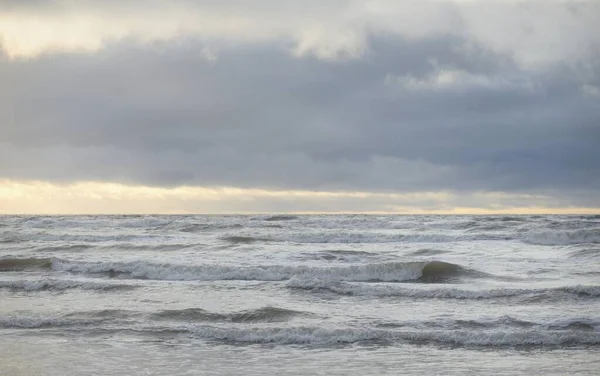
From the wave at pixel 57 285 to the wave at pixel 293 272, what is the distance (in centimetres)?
367

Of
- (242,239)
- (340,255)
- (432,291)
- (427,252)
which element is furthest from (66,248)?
(432,291)

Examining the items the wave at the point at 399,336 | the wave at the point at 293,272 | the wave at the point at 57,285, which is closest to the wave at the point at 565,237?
the wave at the point at 293,272

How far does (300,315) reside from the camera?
51.4 feet

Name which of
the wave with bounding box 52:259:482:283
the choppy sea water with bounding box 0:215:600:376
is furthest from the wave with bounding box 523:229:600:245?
the wave with bounding box 52:259:482:283

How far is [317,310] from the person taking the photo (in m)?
16.4

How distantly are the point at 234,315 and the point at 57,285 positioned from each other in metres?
7.81

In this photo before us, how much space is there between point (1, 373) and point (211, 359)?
3.34 m

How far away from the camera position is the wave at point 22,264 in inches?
1121

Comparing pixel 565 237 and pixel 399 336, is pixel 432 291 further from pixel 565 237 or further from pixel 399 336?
pixel 565 237

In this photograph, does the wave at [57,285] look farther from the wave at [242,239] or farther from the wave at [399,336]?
the wave at [242,239]

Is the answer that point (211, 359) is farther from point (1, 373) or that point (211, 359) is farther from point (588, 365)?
point (588, 365)

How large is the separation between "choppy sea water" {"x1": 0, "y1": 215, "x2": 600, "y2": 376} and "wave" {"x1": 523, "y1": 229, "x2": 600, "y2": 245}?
10646 mm

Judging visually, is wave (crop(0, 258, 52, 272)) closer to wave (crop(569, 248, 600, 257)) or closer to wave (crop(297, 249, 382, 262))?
wave (crop(297, 249, 382, 262))

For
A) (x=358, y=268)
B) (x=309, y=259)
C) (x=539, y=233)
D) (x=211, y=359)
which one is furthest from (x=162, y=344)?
(x=539, y=233)
